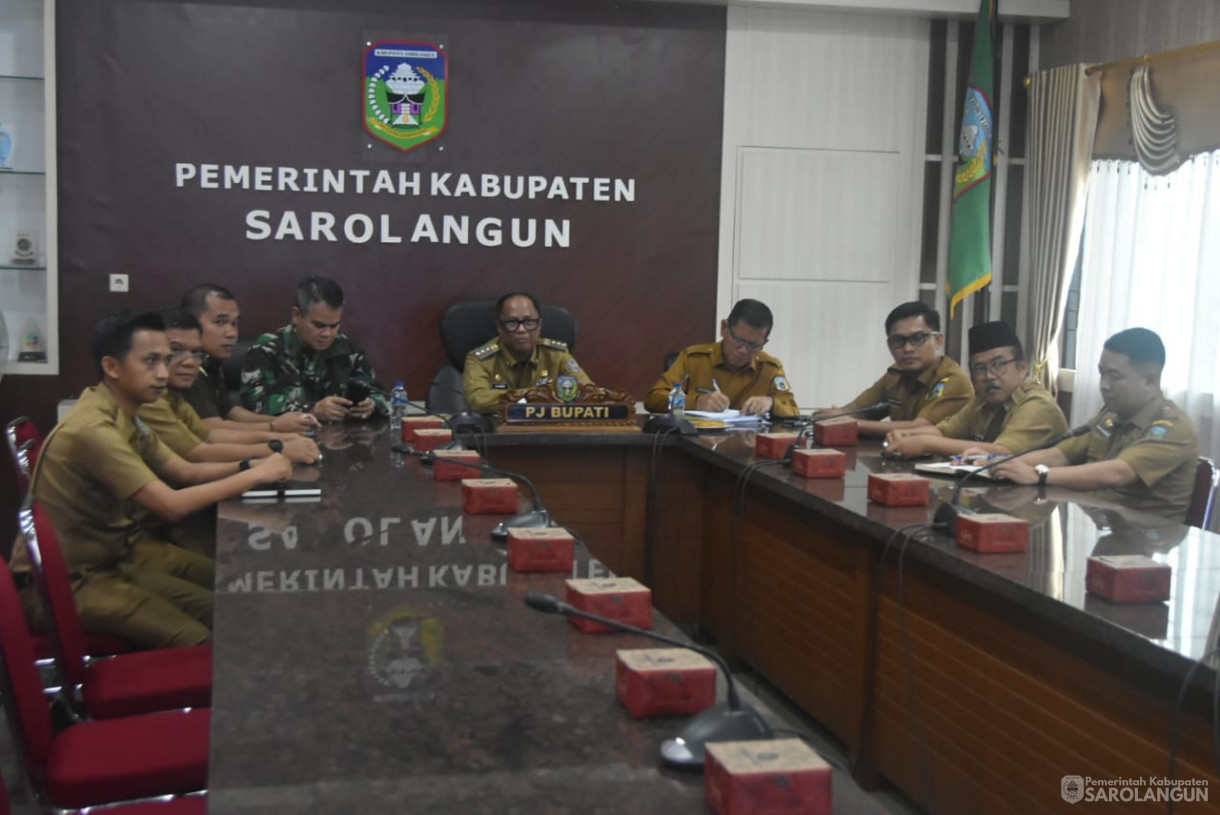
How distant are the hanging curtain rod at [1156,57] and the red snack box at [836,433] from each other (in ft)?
6.87

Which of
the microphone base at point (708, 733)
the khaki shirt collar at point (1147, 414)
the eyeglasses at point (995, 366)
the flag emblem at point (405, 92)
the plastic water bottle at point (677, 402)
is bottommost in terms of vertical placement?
the microphone base at point (708, 733)

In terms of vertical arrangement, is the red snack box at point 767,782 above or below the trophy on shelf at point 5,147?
below

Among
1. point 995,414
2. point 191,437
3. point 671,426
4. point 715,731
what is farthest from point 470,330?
point 715,731

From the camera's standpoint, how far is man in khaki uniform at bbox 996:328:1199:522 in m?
3.06

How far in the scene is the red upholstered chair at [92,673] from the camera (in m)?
2.16

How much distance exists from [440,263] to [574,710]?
4333 mm

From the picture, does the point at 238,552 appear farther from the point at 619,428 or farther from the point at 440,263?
the point at 440,263

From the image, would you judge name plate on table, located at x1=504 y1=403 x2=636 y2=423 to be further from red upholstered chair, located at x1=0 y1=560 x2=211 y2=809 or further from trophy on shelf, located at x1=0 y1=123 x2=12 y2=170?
trophy on shelf, located at x1=0 y1=123 x2=12 y2=170

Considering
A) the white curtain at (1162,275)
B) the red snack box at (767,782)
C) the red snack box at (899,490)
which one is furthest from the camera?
the white curtain at (1162,275)

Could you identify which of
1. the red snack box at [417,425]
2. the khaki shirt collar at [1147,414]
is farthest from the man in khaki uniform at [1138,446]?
the red snack box at [417,425]

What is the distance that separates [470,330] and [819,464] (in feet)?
7.40

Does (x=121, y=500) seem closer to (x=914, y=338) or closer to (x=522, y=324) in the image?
(x=522, y=324)

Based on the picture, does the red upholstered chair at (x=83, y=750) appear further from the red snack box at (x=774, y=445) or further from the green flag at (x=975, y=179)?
the green flag at (x=975, y=179)

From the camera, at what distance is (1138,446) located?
308cm
